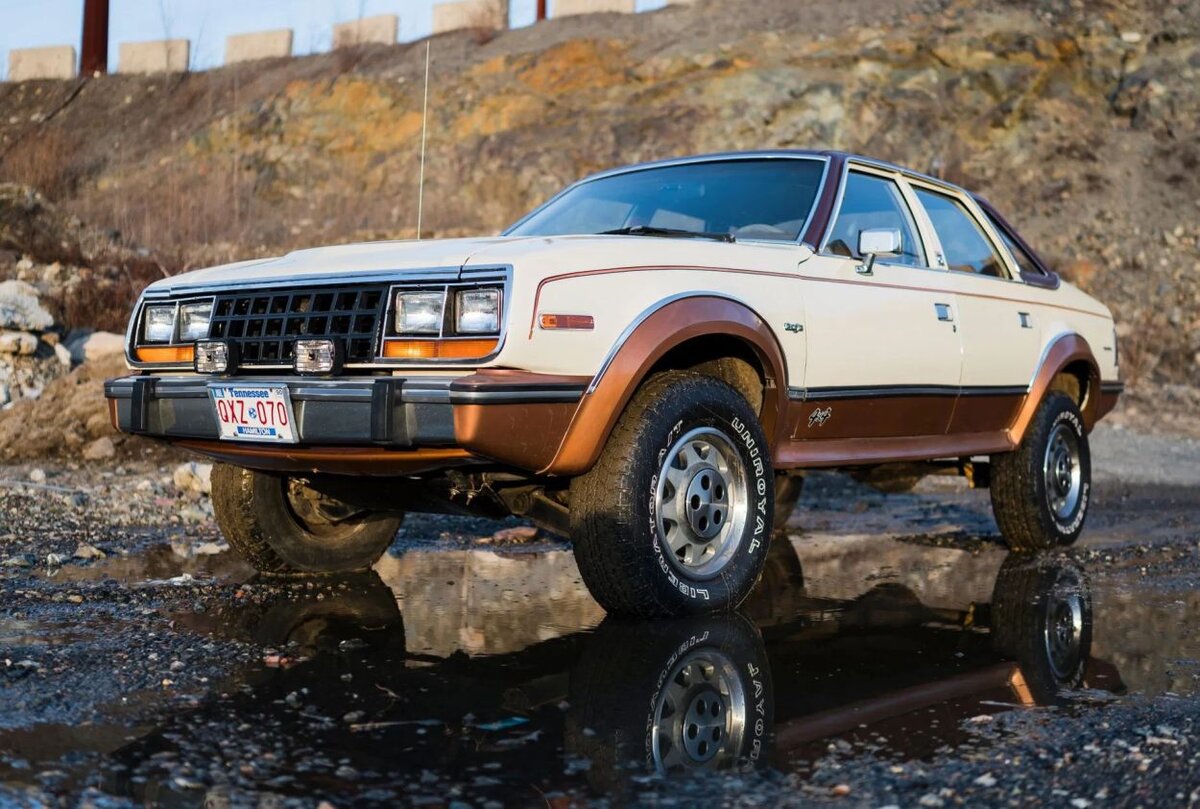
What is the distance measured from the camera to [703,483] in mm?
4461

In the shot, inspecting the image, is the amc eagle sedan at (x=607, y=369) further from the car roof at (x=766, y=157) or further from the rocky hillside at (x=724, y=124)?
the rocky hillside at (x=724, y=124)

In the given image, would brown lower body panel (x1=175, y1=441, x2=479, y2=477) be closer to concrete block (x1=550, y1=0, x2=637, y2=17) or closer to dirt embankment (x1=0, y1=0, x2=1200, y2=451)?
dirt embankment (x1=0, y1=0, x2=1200, y2=451)

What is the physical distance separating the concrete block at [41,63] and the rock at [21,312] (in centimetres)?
2448

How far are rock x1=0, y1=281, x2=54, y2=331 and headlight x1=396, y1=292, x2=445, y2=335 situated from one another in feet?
24.3

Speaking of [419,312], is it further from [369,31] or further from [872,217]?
[369,31]

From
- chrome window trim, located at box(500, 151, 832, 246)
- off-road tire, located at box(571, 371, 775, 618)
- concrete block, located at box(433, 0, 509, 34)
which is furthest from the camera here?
concrete block, located at box(433, 0, 509, 34)

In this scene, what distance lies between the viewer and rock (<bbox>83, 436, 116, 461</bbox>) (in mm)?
8641

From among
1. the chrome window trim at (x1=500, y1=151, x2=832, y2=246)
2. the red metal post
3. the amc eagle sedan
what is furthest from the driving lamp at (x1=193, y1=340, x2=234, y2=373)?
the red metal post

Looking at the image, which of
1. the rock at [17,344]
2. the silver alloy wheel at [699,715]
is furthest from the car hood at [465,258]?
the rock at [17,344]

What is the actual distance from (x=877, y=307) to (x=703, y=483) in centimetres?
130

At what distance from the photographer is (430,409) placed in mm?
3768

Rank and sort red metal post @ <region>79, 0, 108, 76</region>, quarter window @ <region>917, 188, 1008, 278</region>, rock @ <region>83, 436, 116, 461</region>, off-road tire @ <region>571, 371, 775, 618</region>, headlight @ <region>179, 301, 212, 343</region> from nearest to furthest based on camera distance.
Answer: off-road tire @ <region>571, 371, 775, 618</region>
headlight @ <region>179, 301, 212, 343</region>
quarter window @ <region>917, 188, 1008, 278</region>
rock @ <region>83, 436, 116, 461</region>
red metal post @ <region>79, 0, 108, 76</region>

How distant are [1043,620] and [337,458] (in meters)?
2.47

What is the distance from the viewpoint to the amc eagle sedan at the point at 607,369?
3920 millimetres
